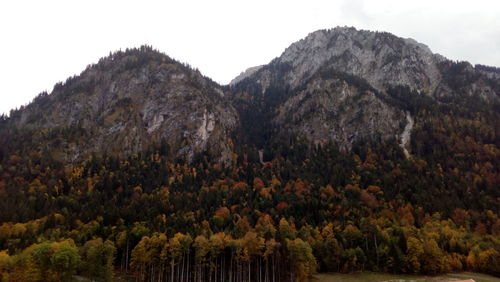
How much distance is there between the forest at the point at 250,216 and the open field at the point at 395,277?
3.33 meters

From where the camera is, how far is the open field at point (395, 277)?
86.4 meters

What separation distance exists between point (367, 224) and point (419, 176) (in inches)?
2697

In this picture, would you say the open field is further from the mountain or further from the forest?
the forest

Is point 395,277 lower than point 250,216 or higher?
lower

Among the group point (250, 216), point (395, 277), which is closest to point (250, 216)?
point (250, 216)

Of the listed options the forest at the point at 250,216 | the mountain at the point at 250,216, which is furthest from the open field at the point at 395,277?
the forest at the point at 250,216

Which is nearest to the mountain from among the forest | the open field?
the forest

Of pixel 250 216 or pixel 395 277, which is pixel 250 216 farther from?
pixel 395 277

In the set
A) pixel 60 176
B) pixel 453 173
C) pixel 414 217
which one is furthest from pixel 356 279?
pixel 60 176

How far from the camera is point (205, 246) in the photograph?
9225cm

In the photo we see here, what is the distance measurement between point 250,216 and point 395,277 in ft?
185

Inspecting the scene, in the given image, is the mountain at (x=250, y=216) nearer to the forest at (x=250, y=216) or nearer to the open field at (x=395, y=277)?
the forest at (x=250, y=216)

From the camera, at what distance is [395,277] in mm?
90875

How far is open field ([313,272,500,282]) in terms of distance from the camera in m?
86.4
